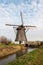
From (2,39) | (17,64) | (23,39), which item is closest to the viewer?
(17,64)

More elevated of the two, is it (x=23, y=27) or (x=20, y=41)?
(x=23, y=27)

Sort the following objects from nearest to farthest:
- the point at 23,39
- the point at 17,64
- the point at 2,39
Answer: the point at 17,64 < the point at 23,39 < the point at 2,39

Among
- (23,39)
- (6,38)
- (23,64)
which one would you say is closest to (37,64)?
(23,64)

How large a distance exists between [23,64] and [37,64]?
1.71m

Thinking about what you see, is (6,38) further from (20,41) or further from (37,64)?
(37,64)

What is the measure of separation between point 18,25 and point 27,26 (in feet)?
10.6

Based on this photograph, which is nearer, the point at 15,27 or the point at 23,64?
the point at 23,64

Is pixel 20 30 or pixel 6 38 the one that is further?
pixel 6 38

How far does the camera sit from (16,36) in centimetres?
6825

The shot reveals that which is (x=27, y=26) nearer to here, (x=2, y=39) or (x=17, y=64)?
(x=2, y=39)

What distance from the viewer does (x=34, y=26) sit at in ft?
232

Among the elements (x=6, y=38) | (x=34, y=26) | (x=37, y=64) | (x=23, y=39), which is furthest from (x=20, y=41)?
(x=37, y=64)

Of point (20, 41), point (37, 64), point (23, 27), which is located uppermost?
point (23, 27)

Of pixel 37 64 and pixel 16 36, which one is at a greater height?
pixel 16 36
